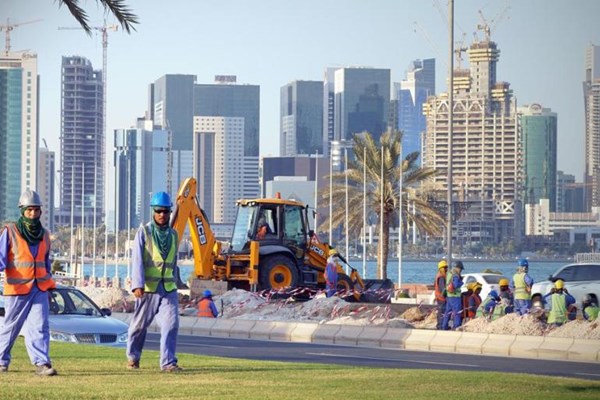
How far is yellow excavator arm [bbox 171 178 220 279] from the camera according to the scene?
141 ft

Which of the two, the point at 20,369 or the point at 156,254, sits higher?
the point at 156,254

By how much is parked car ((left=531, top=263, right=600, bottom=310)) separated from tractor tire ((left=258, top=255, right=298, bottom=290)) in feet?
21.7

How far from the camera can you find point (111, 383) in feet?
49.9

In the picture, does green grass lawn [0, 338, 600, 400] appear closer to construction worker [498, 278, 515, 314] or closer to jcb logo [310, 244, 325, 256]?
construction worker [498, 278, 515, 314]

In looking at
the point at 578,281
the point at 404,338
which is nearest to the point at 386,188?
the point at 578,281

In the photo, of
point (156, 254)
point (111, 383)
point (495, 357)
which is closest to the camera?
point (111, 383)

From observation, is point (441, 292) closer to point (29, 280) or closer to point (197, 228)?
point (197, 228)

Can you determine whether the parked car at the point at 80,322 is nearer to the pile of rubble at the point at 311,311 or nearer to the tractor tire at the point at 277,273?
the pile of rubble at the point at 311,311

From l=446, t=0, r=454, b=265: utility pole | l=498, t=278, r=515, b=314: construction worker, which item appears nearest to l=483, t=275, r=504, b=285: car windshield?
l=446, t=0, r=454, b=265: utility pole

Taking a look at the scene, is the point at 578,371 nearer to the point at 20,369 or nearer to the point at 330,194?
the point at 20,369

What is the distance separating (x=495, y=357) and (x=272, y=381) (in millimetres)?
10498

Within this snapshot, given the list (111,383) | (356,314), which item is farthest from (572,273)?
(111,383)

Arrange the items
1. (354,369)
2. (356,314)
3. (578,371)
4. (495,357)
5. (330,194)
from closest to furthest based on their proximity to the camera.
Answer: (354,369), (578,371), (495,357), (356,314), (330,194)

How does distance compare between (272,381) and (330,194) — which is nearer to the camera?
(272,381)
